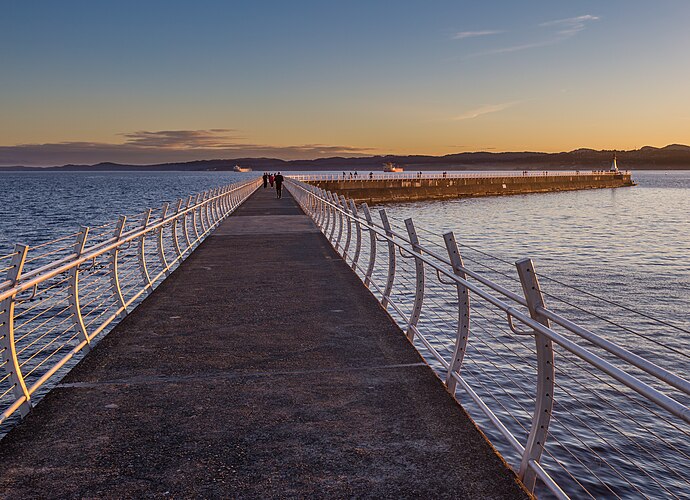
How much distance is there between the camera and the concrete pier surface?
427 cm

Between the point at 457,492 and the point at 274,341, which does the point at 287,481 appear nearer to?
the point at 457,492

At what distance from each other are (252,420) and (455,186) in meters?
97.1

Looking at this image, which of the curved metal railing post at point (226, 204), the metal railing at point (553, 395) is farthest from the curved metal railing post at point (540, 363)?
the curved metal railing post at point (226, 204)

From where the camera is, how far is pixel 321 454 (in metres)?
4.66

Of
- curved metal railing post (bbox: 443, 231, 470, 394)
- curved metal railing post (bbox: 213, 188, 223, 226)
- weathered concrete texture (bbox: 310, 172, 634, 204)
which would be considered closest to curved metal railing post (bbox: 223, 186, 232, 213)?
curved metal railing post (bbox: 213, 188, 223, 226)

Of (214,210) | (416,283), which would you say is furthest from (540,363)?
(214,210)

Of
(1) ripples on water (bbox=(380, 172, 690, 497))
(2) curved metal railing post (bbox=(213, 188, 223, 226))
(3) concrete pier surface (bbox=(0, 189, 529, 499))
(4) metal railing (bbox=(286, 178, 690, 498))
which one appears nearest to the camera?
(4) metal railing (bbox=(286, 178, 690, 498))

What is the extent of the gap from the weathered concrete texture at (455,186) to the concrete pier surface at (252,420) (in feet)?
213

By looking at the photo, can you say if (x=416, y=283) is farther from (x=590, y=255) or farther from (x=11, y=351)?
(x=590, y=255)

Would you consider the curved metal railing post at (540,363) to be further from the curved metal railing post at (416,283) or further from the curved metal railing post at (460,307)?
the curved metal railing post at (416,283)

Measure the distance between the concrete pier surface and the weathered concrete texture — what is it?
65.0m

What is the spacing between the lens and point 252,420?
532cm

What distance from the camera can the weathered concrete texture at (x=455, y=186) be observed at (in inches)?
3297

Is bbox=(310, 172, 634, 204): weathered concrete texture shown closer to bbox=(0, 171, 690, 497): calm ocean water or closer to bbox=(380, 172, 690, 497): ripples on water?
bbox=(0, 171, 690, 497): calm ocean water
